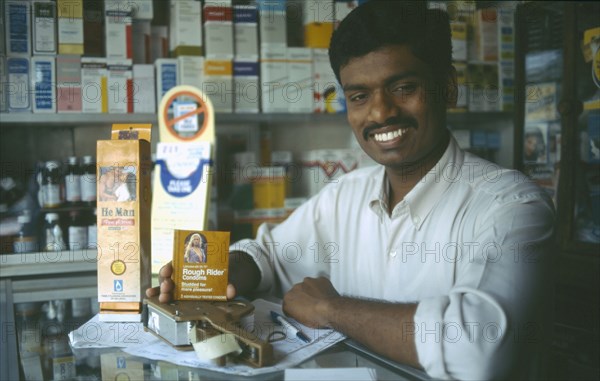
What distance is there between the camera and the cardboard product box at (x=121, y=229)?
1.19 m

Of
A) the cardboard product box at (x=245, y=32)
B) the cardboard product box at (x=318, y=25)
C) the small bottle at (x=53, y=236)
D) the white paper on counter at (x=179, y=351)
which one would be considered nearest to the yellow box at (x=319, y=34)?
the cardboard product box at (x=318, y=25)

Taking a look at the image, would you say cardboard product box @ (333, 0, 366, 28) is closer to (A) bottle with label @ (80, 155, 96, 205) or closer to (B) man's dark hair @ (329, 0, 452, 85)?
(B) man's dark hair @ (329, 0, 452, 85)

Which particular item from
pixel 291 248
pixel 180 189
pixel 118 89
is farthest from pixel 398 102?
pixel 118 89

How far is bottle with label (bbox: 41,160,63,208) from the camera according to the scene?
7.23ft

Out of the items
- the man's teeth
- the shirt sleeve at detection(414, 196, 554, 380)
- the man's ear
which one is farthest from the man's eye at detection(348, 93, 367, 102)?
the shirt sleeve at detection(414, 196, 554, 380)

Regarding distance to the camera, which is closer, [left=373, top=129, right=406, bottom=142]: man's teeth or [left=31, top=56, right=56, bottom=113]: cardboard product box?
[left=373, top=129, right=406, bottom=142]: man's teeth

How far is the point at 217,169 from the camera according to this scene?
254 cm

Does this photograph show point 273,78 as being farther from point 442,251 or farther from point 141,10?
point 442,251

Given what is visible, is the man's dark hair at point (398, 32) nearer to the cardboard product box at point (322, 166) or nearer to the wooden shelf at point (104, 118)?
the wooden shelf at point (104, 118)

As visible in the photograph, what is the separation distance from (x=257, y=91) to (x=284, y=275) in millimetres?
1133

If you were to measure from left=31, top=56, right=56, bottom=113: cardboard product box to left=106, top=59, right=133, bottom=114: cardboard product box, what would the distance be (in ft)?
0.71

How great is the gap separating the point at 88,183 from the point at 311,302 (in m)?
1.46

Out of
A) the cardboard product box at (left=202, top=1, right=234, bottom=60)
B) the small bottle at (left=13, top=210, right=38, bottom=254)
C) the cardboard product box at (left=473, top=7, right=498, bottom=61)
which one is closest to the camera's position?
the small bottle at (left=13, top=210, right=38, bottom=254)

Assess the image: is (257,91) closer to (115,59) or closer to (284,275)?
(115,59)
